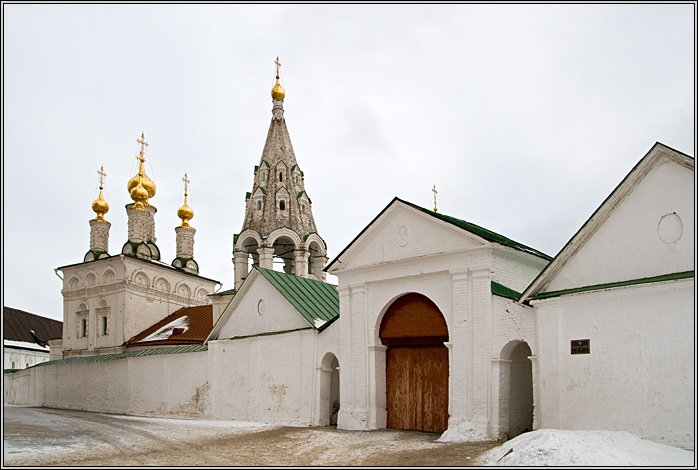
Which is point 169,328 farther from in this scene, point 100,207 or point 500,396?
point 500,396

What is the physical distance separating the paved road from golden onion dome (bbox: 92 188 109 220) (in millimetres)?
20273

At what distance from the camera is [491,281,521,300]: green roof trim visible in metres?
13.4

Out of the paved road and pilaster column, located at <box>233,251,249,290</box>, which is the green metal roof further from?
pilaster column, located at <box>233,251,249,290</box>

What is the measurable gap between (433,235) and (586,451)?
647cm

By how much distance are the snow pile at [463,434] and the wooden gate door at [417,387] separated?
3.48 feet

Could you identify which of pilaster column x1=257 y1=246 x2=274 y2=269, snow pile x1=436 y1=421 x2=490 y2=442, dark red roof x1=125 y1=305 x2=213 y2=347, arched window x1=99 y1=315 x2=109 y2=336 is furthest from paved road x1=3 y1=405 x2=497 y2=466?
arched window x1=99 y1=315 x2=109 y2=336

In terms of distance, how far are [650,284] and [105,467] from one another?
28.8 ft

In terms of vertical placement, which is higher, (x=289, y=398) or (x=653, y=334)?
(x=653, y=334)

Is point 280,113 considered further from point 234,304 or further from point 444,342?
point 444,342

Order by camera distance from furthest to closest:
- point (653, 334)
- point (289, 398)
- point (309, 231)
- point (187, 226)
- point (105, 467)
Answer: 1. point (187, 226)
2. point (309, 231)
3. point (289, 398)
4. point (653, 334)
5. point (105, 467)

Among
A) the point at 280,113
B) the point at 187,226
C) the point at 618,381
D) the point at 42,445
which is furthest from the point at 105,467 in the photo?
the point at 187,226

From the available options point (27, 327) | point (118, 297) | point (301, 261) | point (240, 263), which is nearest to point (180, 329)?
point (118, 297)

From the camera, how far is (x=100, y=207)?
35.7 m

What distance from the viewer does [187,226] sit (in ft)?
125
